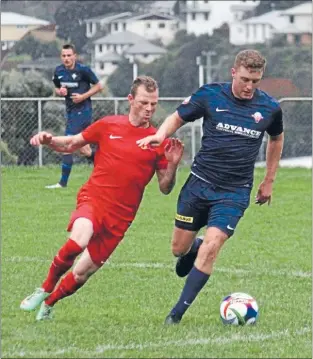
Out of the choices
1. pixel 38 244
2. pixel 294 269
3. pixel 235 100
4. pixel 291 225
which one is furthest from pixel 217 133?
pixel 291 225

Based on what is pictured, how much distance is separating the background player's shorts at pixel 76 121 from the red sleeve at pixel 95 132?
9.84m

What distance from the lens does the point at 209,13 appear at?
8244cm

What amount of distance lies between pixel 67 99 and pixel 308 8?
2144 inches

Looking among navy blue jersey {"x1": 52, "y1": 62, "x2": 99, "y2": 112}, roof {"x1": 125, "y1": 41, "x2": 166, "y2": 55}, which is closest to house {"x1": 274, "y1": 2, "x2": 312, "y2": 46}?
roof {"x1": 125, "y1": 41, "x2": 166, "y2": 55}

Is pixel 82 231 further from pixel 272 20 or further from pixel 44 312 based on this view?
pixel 272 20

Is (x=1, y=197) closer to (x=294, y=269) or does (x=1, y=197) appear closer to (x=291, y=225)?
(x=291, y=225)

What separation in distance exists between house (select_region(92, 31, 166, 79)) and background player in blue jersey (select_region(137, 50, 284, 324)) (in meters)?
38.2

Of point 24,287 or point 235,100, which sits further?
point 24,287

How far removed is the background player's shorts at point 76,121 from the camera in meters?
20.2

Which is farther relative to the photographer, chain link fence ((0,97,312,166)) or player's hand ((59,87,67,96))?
chain link fence ((0,97,312,166))

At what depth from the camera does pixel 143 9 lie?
76000mm

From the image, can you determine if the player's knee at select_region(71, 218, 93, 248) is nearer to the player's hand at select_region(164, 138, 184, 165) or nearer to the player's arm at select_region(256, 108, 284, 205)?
the player's hand at select_region(164, 138, 184, 165)

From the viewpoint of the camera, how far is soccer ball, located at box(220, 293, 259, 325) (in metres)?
9.96

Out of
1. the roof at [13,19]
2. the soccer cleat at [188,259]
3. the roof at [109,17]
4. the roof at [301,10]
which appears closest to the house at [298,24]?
the roof at [301,10]
